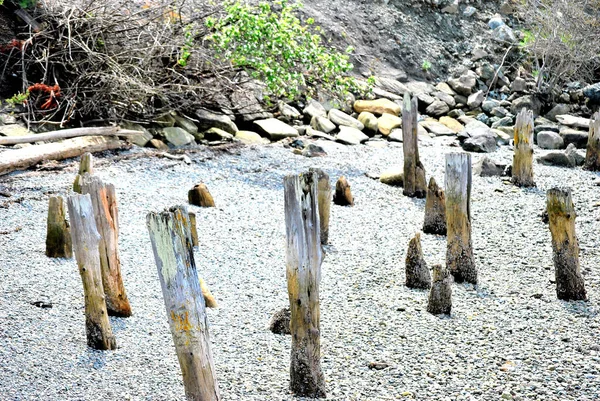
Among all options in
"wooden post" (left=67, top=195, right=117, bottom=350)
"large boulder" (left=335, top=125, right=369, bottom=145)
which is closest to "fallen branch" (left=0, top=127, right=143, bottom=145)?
"large boulder" (left=335, top=125, right=369, bottom=145)

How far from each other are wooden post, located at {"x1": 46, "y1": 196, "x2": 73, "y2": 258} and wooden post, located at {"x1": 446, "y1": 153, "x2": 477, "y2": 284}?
13.3 feet

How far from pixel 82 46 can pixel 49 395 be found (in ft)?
29.6

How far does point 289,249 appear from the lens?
17.8 ft

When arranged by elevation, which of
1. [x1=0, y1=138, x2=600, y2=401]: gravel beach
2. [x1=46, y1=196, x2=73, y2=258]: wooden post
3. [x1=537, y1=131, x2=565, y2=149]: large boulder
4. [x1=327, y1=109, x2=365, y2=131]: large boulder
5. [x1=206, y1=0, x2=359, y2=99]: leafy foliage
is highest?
[x1=206, y1=0, x2=359, y2=99]: leafy foliage

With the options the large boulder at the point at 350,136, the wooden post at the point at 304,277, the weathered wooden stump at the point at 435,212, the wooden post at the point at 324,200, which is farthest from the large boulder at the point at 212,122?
the wooden post at the point at 304,277

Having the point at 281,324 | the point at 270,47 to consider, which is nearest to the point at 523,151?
the point at 270,47

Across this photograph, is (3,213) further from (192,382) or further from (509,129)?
(509,129)

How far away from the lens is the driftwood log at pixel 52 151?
11414 millimetres

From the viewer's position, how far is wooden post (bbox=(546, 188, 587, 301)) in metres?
7.55

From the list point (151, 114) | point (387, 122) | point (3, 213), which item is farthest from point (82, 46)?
point (387, 122)

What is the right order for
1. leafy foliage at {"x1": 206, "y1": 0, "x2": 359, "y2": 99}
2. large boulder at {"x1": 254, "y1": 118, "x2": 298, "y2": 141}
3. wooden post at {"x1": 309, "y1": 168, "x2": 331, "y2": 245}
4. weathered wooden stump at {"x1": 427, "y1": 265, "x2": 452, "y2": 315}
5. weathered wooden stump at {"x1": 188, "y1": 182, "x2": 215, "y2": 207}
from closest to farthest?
weathered wooden stump at {"x1": 427, "y1": 265, "x2": 452, "y2": 315}, wooden post at {"x1": 309, "y1": 168, "x2": 331, "y2": 245}, weathered wooden stump at {"x1": 188, "y1": 182, "x2": 215, "y2": 207}, leafy foliage at {"x1": 206, "y1": 0, "x2": 359, "y2": 99}, large boulder at {"x1": 254, "y1": 118, "x2": 298, "y2": 141}

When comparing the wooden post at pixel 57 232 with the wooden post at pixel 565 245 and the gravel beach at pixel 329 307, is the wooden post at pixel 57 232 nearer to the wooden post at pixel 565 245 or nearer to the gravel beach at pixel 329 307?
the gravel beach at pixel 329 307

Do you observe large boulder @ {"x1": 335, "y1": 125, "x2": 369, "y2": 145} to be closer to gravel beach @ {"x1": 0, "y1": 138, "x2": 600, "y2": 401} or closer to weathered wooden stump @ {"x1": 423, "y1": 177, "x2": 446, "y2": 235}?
gravel beach @ {"x1": 0, "y1": 138, "x2": 600, "y2": 401}

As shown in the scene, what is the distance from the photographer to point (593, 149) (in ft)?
45.2
